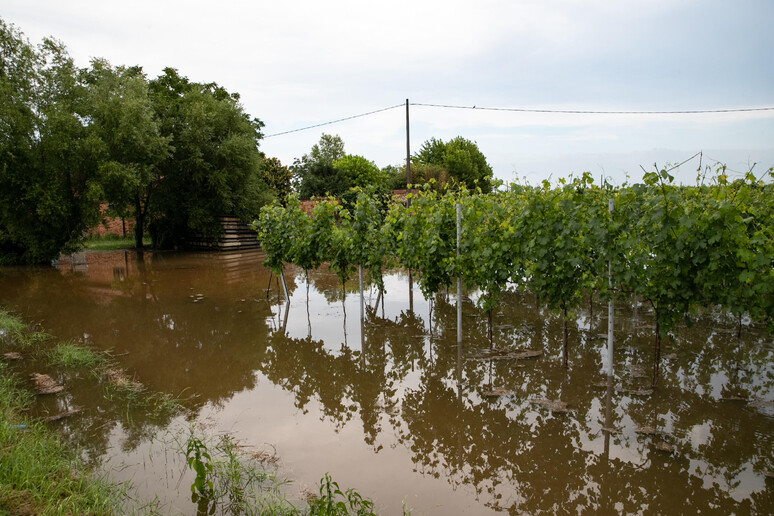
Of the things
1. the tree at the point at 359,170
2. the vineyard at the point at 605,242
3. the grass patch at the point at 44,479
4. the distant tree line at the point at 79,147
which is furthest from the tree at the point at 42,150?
the tree at the point at 359,170

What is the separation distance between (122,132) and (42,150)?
2.76 metres

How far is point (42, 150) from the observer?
1769cm

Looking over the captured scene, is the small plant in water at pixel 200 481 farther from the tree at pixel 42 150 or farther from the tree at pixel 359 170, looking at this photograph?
the tree at pixel 359 170

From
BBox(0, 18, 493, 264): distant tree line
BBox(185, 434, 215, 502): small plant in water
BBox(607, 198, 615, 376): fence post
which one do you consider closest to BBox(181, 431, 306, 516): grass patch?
BBox(185, 434, 215, 502): small plant in water

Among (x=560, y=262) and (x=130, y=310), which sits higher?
(x=560, y=262)

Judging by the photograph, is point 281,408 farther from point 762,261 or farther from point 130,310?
point 130,310

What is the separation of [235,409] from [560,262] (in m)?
4.55

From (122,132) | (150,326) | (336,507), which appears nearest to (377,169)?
(122,132)

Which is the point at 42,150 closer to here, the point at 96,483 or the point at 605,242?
the point at 96,483

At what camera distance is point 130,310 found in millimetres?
11359

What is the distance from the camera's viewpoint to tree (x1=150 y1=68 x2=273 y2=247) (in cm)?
2258

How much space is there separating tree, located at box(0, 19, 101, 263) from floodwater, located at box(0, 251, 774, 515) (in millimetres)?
8675

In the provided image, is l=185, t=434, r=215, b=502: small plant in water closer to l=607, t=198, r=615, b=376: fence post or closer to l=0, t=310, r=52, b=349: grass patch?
l=607, t=198, r=615, b=376: fence post

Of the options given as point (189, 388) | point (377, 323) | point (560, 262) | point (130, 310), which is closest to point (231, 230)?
point (130, 310)
